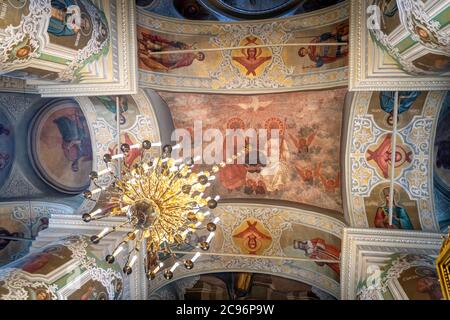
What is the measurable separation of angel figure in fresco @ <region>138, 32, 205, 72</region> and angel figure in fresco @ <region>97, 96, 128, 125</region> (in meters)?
1.08

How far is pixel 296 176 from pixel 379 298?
3.88m

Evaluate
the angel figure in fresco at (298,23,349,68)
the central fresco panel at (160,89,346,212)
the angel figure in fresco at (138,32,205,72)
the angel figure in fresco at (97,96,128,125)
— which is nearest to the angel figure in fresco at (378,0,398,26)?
the angel figure in fresco at (298,23,349,68)

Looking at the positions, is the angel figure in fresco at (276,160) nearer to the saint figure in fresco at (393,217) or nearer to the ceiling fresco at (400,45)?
the saint figure in fresco at (393,217)

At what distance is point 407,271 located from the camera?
6.67m

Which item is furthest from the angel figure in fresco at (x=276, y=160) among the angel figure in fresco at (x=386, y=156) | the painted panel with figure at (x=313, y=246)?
the angel figure in fresco at (x=386, y=156)

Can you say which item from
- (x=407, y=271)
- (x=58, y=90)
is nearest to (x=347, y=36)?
(x=407, y=271)

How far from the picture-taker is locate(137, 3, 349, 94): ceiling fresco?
8.33 meters

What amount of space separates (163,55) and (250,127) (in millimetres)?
2705

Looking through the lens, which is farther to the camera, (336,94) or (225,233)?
(225,233)

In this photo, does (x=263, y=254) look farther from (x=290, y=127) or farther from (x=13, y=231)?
(x=13, y=231)

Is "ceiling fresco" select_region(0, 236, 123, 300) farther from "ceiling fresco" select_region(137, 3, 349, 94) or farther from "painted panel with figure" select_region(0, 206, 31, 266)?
"ceiling fresco" select_region(137, 3, 349, 94)

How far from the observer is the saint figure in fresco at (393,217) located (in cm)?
825
